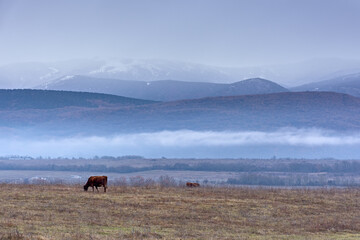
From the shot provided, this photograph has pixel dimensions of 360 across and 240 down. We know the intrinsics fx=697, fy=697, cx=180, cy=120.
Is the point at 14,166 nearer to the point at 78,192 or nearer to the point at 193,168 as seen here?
the point at 193,168

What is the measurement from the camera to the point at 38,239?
90.3ft

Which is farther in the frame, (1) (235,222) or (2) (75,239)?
(1) (235,222)

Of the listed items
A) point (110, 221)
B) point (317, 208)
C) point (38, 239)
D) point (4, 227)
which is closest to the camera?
point (38, 239)

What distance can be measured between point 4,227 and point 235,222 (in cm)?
1286

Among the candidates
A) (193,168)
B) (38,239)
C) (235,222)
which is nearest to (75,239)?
(38,239)

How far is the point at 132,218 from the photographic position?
3716 centimetres

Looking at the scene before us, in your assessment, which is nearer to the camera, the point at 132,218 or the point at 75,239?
the point at 75,239

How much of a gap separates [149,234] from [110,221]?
166 inches

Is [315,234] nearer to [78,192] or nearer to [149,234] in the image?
[149,234]

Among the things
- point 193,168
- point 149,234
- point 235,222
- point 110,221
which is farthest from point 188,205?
point 193,168

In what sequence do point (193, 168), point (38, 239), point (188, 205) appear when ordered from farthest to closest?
point (193, 168), point (188, 205), point (38, 239)

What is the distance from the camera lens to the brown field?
32.3 metres

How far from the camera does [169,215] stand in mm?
38562

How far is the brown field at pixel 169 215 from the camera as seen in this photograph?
3228cm
